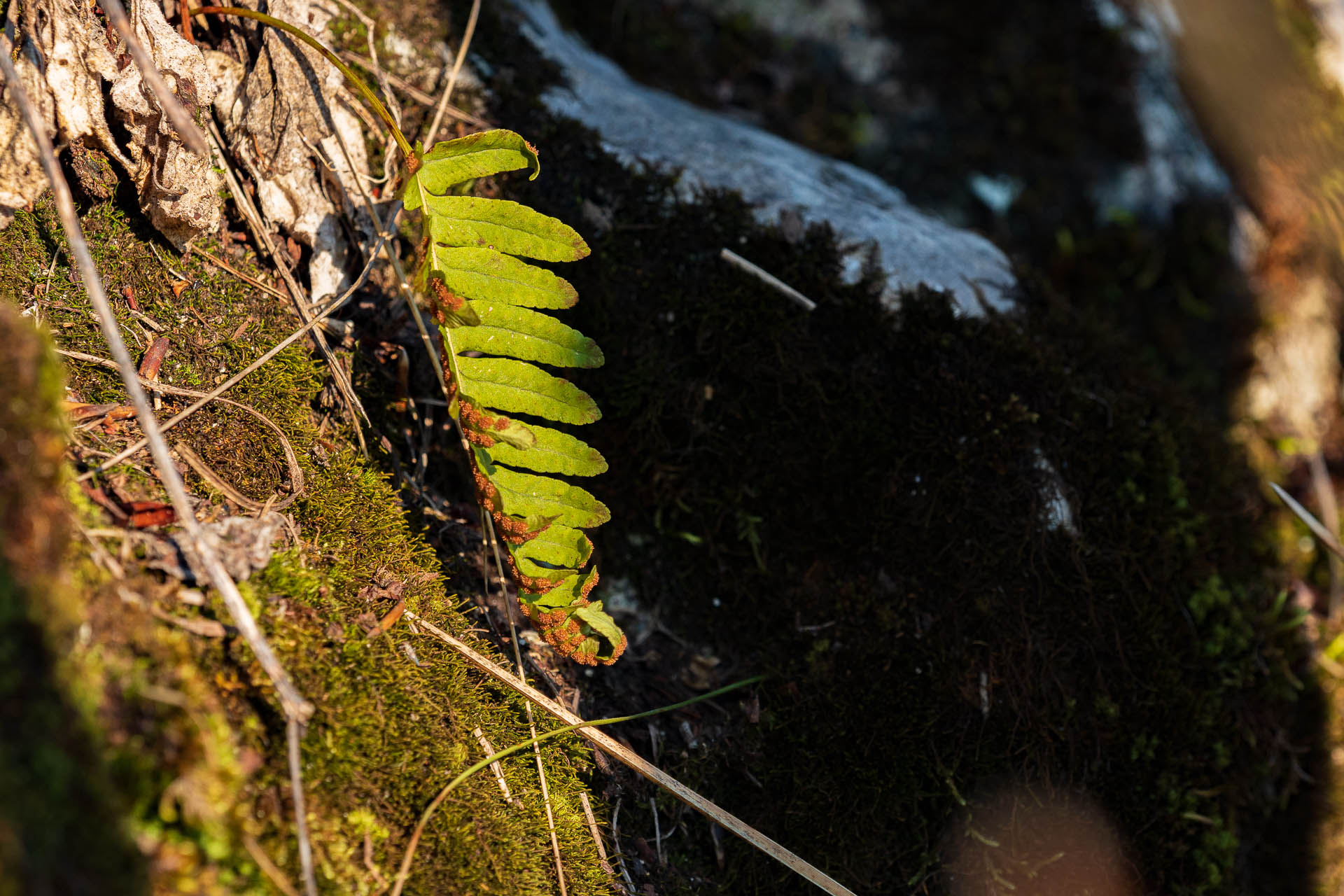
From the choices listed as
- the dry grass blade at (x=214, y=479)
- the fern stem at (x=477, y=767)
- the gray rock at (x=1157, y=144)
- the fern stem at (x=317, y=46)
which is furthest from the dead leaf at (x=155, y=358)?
the gray rock at (x=1157, y=144)

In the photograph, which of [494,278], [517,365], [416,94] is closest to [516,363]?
[517,365]

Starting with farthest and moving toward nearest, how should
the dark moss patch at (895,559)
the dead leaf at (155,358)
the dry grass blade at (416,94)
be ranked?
the dry grass blade at (416,94) → the dark moss patch at (895,559) → the dead leaf at (155,358)

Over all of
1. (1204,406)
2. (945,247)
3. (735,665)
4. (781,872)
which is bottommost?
(781,872)

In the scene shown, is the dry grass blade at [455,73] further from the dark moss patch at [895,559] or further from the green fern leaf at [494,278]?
the green fern leaf at [494,278]

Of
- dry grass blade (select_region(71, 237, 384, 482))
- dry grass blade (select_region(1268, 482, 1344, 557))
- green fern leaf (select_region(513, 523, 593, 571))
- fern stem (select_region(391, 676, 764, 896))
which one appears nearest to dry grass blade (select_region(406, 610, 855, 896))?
fern stem (select_region(391, 676, 764, 896))

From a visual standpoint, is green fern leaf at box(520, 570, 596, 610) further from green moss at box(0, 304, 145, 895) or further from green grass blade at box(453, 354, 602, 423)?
green moss at box(0, 304, 145, 895)

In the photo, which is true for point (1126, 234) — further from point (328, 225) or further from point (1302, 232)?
point (328, 225)

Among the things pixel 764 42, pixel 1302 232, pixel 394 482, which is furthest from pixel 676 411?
pixel 1302 232
